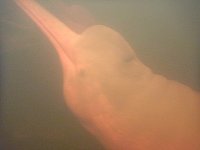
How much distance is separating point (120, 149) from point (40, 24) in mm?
472

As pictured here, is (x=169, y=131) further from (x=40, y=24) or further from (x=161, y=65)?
(x=40, y=24)

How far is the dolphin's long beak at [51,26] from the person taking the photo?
3.90 feet

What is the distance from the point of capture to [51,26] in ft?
3.90

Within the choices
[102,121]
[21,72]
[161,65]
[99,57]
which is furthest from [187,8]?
[21,72]

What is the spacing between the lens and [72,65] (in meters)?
1.19

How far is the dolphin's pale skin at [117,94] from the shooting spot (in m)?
1.15

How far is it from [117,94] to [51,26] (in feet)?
1.00

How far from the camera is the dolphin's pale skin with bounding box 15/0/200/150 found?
1.15 m

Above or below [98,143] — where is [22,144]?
below

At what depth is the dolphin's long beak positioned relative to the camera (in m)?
1.19

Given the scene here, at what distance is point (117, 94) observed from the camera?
1.17m

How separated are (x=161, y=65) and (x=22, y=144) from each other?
19.7 inches

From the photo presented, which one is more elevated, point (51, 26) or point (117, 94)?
point (51, 26)

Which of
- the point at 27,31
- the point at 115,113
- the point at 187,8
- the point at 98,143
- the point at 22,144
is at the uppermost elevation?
the point at 187,8
